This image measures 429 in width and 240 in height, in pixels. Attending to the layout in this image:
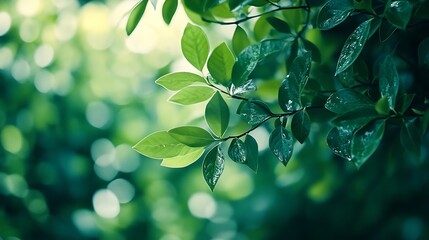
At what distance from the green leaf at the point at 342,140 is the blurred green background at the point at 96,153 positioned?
1.36 m

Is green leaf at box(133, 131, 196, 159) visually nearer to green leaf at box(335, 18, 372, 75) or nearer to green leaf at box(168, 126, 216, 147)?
green leaf at box(168, 126, 216, 147)

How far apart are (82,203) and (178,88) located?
170 centimetres

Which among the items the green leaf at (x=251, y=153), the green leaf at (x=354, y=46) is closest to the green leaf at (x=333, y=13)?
the green leaf at (x=354, y=46)

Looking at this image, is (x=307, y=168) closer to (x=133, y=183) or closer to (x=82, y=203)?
(x=133, y=183)

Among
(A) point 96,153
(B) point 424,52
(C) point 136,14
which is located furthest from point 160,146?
(A) point 96,153

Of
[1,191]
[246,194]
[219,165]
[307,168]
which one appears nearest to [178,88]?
[219,165]

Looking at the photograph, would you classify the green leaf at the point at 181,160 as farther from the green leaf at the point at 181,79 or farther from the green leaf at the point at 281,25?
the green leaf at the point at 281,25

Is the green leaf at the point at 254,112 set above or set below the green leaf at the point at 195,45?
below

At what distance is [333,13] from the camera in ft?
1.41

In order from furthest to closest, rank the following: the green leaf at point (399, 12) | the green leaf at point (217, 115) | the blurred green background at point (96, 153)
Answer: the blurred green background at point (96, 153)
the green leaf at point (217, 115)
the green leaf at point (399, 12)

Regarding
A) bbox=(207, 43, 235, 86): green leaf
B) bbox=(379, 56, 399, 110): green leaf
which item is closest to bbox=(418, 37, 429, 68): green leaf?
bbox=(379, 56, 399, 110): green leaf

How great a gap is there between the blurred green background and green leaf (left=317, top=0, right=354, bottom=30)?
138cm

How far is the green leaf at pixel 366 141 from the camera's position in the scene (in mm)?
369

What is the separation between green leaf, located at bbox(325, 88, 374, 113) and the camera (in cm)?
42
